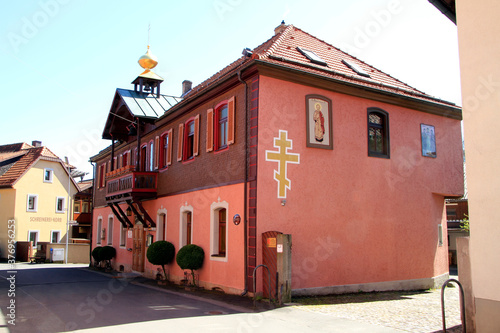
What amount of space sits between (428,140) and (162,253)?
1149 centimetres

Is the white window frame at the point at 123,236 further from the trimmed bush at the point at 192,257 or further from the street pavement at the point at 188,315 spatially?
the street pavement at the point at 188,315

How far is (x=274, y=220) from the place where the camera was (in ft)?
42.7

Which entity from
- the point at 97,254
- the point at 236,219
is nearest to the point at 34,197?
the point at 97,254

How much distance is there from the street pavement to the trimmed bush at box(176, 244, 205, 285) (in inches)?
49.3

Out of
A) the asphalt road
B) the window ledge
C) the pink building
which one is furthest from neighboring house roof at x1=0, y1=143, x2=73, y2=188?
the window ledge

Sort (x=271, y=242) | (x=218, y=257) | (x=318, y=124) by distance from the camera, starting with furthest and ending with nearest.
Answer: (x=218, y=257), (x=318, y=124), (x=271, y=242)

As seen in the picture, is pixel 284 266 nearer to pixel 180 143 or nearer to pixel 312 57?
pixel 312 57

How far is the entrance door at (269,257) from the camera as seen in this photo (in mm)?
12216

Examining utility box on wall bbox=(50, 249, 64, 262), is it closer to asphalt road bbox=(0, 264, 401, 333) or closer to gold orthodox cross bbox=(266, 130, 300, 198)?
asphalt road bbox=(0, 264, 401, 333)

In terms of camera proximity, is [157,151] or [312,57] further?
[157,151]

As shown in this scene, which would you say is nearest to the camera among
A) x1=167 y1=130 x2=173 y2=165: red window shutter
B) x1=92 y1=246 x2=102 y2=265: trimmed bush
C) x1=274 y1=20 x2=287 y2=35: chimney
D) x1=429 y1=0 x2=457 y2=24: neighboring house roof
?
x1=429 y1=0 x2=457 y2=24: neighboring house roof

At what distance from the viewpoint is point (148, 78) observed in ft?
77.6

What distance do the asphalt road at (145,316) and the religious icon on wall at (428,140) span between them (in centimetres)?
944

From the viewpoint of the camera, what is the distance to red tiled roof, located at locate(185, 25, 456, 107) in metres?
14.1
